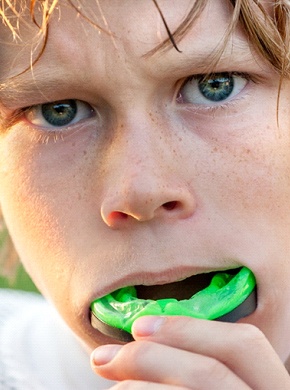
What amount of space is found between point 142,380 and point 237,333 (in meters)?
0.15

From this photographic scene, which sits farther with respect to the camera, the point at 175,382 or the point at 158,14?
the point at 158,14

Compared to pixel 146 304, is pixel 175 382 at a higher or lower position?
lower

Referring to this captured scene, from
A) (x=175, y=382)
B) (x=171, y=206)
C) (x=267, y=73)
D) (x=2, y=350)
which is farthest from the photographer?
(x=2, y=350)

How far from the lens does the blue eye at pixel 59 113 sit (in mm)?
1411

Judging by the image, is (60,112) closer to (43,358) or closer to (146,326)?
(146,326)

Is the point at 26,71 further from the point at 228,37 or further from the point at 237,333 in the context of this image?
the point at 237,333

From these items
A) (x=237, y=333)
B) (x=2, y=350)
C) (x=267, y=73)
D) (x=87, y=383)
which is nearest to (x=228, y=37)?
(x=267, y=73)

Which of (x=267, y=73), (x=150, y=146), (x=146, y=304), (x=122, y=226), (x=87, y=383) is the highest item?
(x=267, y=73)

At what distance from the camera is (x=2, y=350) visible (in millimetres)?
1899

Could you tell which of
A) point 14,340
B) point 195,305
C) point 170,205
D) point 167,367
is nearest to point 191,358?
point 167,367

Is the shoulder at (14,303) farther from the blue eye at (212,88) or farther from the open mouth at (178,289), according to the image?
the blue eye at (212,88)

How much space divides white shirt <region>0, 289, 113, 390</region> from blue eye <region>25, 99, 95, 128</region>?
0.56m

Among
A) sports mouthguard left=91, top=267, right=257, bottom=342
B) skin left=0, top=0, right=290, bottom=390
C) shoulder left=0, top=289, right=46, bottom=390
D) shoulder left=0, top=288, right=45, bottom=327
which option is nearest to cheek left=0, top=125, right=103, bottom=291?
skin left=0, top=0, right=290, bottom=390

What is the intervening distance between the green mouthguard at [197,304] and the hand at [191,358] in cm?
8
